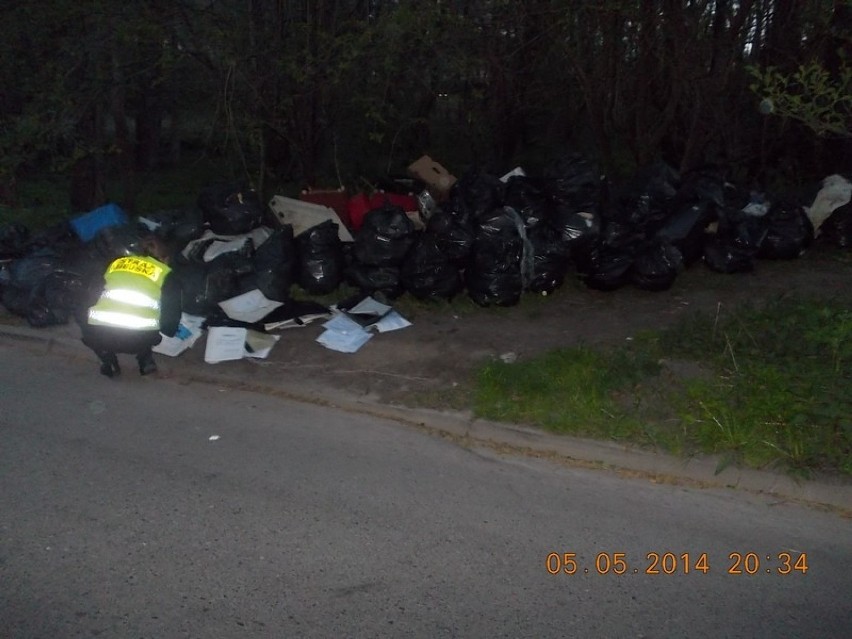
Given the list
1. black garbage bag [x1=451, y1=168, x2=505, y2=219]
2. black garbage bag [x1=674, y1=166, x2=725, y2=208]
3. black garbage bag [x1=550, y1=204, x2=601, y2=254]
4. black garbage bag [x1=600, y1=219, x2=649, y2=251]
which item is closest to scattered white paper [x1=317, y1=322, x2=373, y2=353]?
black garbage bag [x1=451, y1=168, x2=505, y2=219]

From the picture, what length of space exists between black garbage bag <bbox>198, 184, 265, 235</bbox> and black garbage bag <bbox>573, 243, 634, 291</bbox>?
3426 mm

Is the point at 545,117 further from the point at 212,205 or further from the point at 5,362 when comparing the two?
the point at 5,362

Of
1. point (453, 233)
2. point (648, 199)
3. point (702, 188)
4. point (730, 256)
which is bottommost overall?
point (730, 256)

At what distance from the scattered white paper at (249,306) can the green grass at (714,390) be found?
245 centimetres

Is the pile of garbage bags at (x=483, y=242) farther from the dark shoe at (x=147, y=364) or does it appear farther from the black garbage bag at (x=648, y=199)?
the dark shoe at (x=147, y=364)

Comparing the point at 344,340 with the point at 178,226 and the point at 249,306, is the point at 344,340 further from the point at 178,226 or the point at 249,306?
the point at 178,226

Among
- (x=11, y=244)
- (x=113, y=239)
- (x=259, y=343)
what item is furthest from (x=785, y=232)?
(x=11, y=244)

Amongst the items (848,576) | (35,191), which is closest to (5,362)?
(848,576)

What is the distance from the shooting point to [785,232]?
27.7 ft

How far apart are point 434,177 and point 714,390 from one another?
5.26 metres

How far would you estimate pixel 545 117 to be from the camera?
13.6 meters

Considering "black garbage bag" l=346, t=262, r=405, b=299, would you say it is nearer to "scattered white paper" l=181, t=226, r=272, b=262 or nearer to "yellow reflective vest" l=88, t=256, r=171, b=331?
"scattered white paper" l=181, t=226, r=272, b=262

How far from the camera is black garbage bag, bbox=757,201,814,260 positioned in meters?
8.45

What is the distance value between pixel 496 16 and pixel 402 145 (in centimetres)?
406
